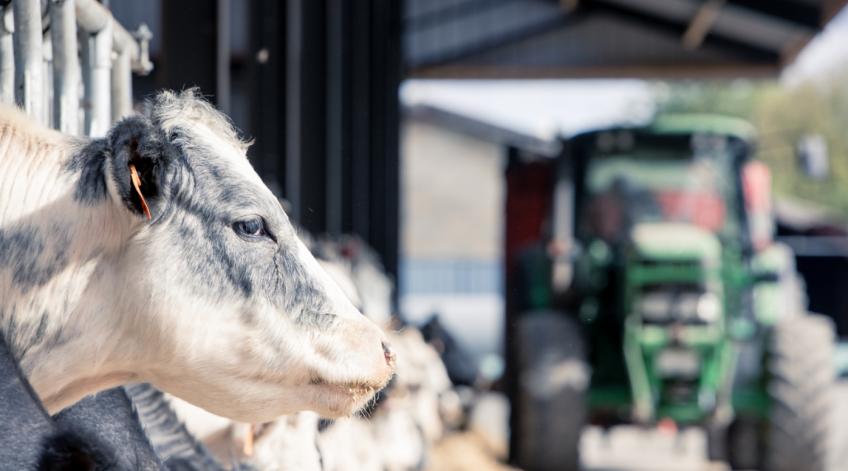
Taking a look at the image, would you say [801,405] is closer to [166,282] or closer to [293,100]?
[293,100]

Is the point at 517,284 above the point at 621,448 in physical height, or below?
above

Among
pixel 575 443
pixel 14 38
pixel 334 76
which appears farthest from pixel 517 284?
pixel 14 38

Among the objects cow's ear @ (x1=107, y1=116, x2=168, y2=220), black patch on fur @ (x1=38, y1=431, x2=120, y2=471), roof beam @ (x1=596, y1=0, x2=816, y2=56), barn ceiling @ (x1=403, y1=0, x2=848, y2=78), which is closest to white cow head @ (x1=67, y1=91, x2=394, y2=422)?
cow's ear @ (x1=107, y1=116, x2=168, y2=220)

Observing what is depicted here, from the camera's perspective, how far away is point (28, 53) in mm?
2727

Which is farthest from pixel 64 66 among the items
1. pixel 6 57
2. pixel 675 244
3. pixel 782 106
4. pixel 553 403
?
pixel 782 106

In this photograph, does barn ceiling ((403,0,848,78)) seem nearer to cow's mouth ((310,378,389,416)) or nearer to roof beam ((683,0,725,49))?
roof beam ((683,0,725,49))

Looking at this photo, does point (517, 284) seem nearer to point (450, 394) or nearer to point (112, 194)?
point (450, 394)

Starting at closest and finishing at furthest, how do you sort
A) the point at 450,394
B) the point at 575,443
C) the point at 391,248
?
the point at 575,443
the point at 450,394
the point at 391,248

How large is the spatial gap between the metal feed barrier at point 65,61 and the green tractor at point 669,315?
384 cm

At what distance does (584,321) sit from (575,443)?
3.61 ft

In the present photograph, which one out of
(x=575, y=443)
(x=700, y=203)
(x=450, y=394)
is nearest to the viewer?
(x=575, y=443)

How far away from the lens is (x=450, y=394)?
7508mm

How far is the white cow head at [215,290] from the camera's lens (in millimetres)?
2098

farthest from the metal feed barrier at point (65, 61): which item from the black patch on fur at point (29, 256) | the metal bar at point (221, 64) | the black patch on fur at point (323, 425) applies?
the metal bar at point (221, 64)
